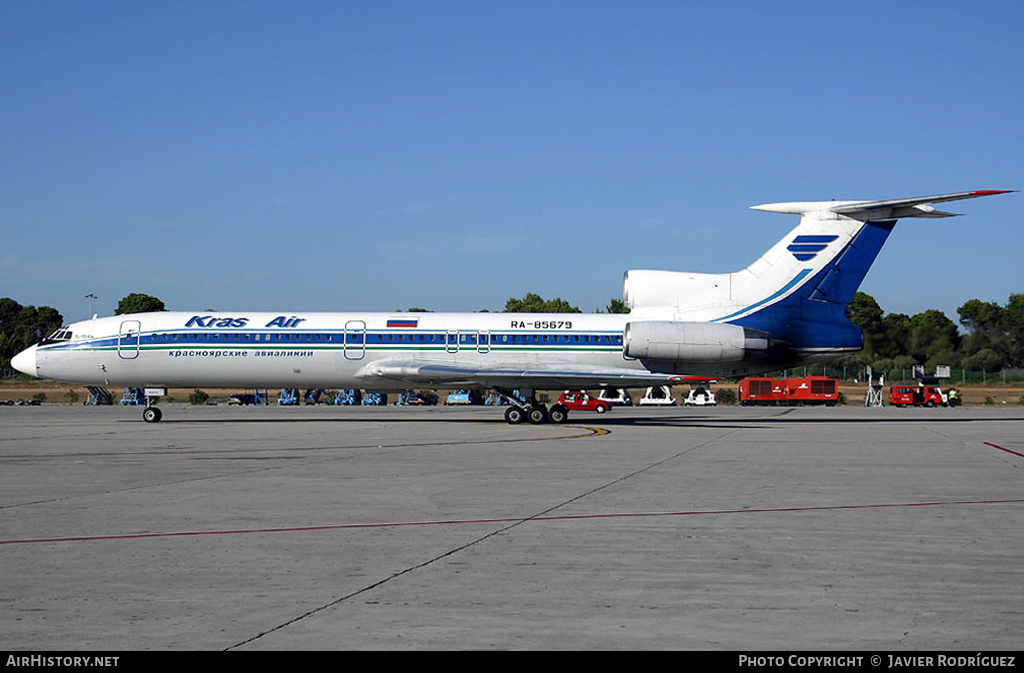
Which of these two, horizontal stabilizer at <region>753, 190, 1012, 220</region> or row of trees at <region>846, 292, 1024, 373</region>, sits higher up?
horizontal stabilizer at <region>753, 190, 1012, 220</region>

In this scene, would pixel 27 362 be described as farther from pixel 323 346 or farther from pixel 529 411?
pixel 529 411

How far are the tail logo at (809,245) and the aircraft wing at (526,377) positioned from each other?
206 inches

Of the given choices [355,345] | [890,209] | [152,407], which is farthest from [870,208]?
[152,407]

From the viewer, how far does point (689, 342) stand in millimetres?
32438

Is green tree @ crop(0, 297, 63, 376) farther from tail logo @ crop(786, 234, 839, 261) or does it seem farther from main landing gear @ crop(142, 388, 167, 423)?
tail logo @ crop(786, 234, 839, 261)

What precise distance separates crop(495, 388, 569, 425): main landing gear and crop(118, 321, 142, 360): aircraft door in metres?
13.3

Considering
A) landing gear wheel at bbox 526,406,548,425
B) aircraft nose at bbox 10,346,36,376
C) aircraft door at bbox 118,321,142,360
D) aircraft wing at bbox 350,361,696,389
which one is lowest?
landing gear wheel at bbox 526,406,548,425

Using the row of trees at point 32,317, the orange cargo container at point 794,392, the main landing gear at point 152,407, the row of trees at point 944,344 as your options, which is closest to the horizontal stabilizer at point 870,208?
the row of trees at point 944,344

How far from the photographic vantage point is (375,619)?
20.9ft

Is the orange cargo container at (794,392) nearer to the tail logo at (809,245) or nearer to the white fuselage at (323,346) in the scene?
the tail logo at (809,245)

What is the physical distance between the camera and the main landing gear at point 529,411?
33625 mm

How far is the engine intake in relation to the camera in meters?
32.4

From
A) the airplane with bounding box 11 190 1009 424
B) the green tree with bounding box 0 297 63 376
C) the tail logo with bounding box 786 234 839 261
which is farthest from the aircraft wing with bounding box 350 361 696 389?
the green tree with bounding box 0 297 63 376

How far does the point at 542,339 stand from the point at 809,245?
9740mm
